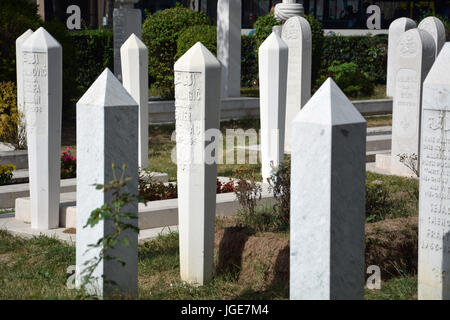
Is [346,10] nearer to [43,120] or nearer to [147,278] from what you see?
[43,120]

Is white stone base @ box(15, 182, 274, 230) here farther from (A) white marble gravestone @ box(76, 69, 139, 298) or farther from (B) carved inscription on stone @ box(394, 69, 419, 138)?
(B) carved inscription on stone @ box(394, 69, 419, 138)

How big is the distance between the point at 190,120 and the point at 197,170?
40 centimetres

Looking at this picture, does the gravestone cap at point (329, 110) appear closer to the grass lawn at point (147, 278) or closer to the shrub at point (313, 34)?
the grass lawn at point (147, 278)

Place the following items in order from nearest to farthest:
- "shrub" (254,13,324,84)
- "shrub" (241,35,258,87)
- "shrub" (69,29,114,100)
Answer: "shrub" (254,13,324,84), "shrub" (69,29,114,100), "shrub" (241,35,258,87)

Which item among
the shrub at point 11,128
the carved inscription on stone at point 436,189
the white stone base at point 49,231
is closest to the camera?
the carved inscription on stone at point 436,189

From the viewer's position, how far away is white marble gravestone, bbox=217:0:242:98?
1744cm

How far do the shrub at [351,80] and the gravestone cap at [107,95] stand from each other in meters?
15.1

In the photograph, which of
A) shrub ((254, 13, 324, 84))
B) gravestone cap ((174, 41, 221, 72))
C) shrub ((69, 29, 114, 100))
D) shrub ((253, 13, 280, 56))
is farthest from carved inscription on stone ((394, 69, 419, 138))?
shrub ((69, 29, 114, 100))

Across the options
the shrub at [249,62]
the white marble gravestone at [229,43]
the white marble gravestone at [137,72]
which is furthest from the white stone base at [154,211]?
the shrub at [249,62]

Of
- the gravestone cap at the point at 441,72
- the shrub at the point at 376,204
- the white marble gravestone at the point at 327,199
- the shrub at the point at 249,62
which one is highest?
the shrub at the point at 249,62

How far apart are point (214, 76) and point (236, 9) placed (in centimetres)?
1148

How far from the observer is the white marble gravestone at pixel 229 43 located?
17.4m

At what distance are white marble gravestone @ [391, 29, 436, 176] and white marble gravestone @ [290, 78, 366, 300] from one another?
6536 millimetres
